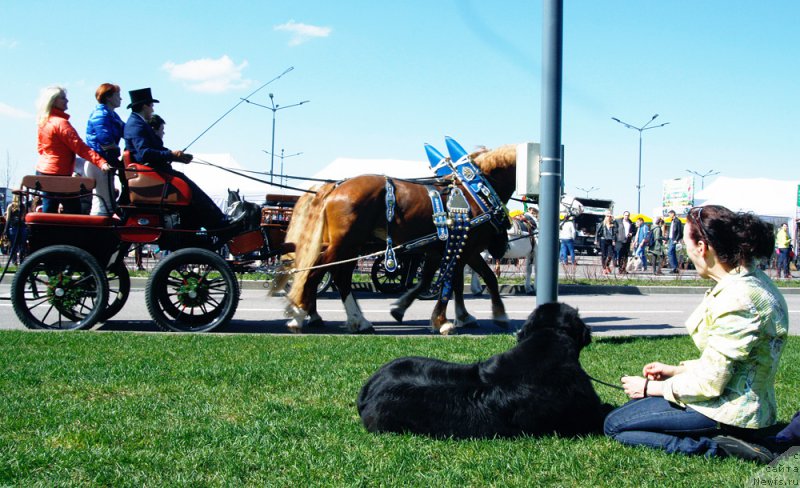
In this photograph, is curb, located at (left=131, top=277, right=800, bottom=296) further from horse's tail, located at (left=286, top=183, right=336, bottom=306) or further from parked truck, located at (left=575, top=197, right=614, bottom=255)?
parked truck, located at (left=575, top=197, right=614, bottom=255)

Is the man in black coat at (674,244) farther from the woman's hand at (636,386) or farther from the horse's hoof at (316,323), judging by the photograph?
the woman's hand at (636,386)

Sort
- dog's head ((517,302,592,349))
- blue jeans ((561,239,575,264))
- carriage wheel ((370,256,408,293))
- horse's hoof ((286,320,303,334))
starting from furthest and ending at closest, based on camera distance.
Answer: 1. blue jeans ((561,239,575,264))
2. carriage wheel ((370,256,408,293))
3. horse's hoof ((286,320,303,334))
4. dog's head ((517,302,592,349))

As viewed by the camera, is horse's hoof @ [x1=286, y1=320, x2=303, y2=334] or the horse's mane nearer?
horse's hoof @ [x1=286, y1=320, x2=303, y2=334]

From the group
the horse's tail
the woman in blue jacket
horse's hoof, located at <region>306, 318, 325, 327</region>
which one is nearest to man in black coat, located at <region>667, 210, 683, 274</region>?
horse's hoof, located at <region>306, 318, 325, 327</region>

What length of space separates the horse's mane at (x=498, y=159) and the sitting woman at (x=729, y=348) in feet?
18.0

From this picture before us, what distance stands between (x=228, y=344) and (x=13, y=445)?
3.47 m

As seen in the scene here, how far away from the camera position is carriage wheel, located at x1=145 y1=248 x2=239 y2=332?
25.7ft

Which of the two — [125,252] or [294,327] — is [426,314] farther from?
[125,252]

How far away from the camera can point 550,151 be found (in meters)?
6.67

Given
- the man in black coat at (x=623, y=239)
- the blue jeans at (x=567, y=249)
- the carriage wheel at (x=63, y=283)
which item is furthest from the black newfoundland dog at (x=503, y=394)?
the man in black coat at (x=623, y=239)

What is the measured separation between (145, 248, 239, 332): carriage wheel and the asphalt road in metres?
0.31

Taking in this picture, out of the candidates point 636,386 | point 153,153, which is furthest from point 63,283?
point 636,386

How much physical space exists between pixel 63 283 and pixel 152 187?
1.38 meters

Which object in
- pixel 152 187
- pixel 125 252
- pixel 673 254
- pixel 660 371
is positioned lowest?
pixel 660 371
